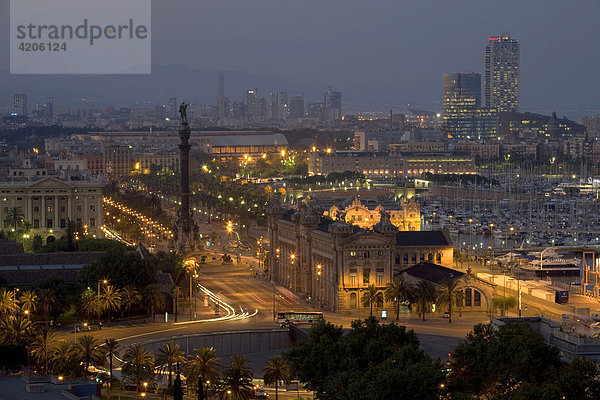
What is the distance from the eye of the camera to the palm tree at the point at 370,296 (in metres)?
64.8

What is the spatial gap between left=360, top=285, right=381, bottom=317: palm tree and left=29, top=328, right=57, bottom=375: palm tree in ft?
66.4

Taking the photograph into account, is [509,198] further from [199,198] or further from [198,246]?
[198,246]

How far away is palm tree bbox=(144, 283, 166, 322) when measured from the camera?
62.6 metres

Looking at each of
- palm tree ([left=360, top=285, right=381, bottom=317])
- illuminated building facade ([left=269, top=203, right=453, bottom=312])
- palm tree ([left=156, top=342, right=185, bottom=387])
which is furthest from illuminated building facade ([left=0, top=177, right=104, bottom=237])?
palm tree ([left=156, top=342, right=185, bottom=387])

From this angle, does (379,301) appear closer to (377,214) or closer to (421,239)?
(421,239)

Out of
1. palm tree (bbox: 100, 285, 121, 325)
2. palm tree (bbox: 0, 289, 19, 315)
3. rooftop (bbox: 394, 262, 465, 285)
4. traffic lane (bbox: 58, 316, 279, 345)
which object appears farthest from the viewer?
rooftop (bbox: 394, 262, 465, 285)

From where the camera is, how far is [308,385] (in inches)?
1781

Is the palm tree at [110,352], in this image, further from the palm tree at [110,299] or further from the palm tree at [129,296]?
the palm tree at [129,296]

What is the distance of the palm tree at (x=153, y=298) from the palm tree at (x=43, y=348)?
12961 millimetres

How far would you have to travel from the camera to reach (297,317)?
6106 centimetres

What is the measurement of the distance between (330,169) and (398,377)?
155 m

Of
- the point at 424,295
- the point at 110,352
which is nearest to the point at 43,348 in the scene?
the point at 110,352

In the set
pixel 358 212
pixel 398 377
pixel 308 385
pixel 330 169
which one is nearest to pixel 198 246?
pixel 358 212

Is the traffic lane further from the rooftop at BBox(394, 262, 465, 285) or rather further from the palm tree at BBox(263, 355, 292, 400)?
the palm tree at BBox(263, 355, 292, 400)
